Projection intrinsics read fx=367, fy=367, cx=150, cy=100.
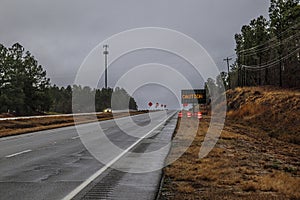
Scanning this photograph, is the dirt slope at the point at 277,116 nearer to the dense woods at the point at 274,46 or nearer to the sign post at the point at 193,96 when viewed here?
the sign post at the point at 193,96

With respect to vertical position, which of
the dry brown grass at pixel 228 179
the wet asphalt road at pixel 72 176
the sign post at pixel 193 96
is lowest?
the dry brown grass at pixel 228 179

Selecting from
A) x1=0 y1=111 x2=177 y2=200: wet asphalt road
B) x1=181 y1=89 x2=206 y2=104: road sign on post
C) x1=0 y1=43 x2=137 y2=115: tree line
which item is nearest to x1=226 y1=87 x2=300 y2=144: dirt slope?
x1=181 y1=89 x2=206 y2=104: road sign on post

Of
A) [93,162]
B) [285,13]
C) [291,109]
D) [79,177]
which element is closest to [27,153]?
[93,162]

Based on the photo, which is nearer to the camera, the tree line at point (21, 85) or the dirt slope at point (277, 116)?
the dirt slope at point (277, 116)

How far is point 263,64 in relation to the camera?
8325 cm

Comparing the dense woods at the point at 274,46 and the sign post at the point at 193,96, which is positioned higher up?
the dense woods at the point at 274,46

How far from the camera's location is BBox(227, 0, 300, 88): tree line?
60.3 metres

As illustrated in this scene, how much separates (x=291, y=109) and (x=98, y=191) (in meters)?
29.5

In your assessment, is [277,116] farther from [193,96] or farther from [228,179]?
[228,179]

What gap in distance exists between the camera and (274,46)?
225 ft

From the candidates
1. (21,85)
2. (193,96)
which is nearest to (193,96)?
(193,96)

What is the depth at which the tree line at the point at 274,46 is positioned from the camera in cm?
6028

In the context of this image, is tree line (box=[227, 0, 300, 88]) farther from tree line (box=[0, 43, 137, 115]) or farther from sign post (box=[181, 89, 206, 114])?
tree line (box=[0, 43, 137, 115])

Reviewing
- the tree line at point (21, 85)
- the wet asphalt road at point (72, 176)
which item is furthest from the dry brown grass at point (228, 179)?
the tree line at point (21, 85)
